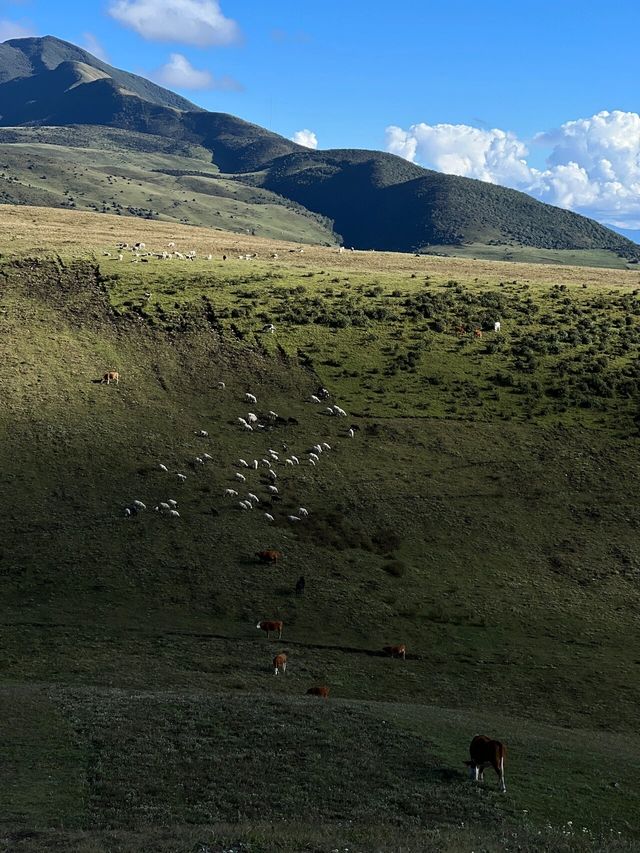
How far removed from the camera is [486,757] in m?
22.5

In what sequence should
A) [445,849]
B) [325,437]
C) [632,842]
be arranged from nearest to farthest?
[445,849], [632,842], [325,437]

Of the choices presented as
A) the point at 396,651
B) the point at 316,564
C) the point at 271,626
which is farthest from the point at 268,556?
the point at 396,651

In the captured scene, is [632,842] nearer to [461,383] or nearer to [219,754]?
[219,754]

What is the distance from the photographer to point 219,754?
911 inches

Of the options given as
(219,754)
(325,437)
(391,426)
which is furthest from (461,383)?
(219,754)

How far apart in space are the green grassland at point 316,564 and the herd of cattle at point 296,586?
A: 1.80 feet

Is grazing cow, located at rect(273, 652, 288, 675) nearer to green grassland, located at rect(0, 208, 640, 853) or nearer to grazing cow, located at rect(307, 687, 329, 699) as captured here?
green grassland, located at rect(0, 208, 640, 853)

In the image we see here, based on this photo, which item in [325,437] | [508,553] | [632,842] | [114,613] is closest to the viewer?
[632,842]

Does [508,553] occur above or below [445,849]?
below

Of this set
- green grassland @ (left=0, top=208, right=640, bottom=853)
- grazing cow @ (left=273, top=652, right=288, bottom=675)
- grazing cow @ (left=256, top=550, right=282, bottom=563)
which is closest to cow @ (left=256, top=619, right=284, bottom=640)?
green grassland @ (left=0, top=208, right=640, bottom=853)

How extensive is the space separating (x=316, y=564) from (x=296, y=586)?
2.96m

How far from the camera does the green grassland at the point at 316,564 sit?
832 inches

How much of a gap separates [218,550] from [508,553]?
58.7 feet

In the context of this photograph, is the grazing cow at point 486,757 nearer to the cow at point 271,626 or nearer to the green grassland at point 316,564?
the green grassland at point 316,564
